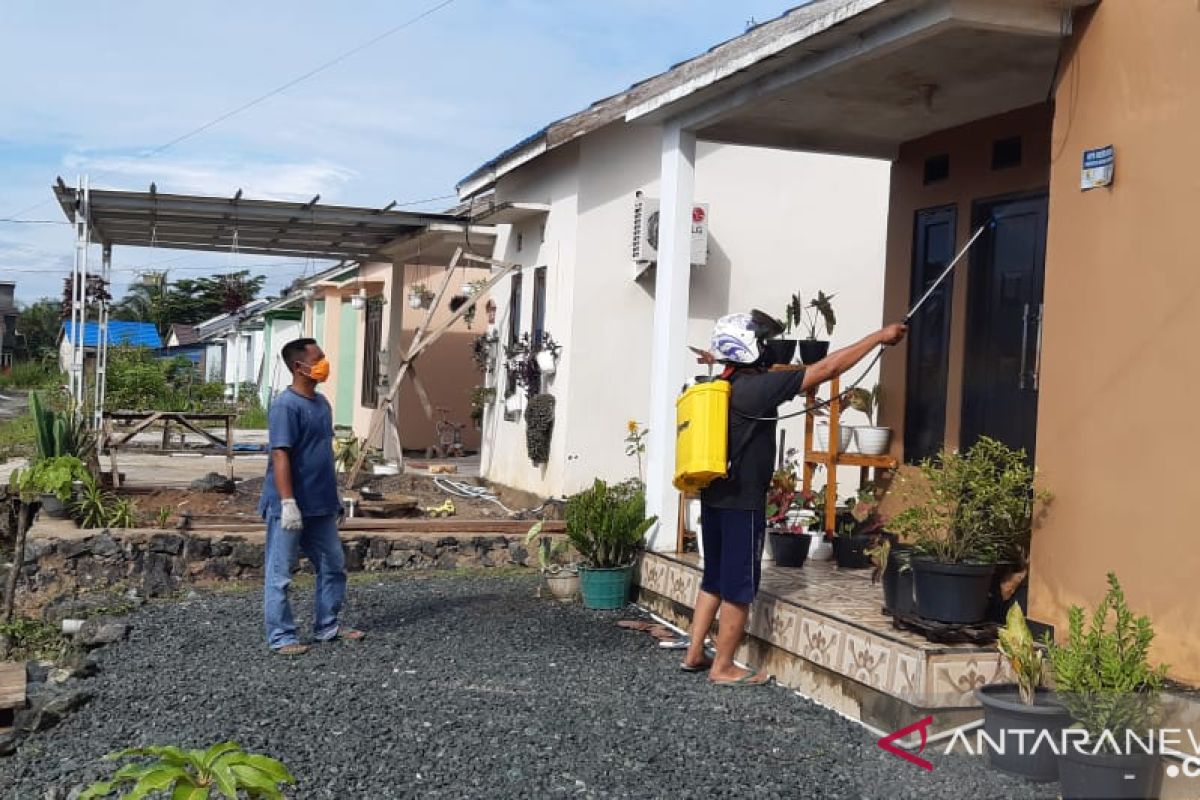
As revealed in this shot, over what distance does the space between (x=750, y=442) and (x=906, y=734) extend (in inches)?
59.3

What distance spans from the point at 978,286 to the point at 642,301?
4.62m

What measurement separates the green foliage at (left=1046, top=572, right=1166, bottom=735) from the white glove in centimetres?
390

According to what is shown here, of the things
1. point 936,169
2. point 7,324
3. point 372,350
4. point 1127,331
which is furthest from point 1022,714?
point 7,324

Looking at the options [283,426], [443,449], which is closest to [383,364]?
[443,449]

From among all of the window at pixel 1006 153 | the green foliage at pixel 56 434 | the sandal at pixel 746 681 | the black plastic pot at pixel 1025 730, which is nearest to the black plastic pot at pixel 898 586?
the sandal at pixel 746 681

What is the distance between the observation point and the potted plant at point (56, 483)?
9727mm

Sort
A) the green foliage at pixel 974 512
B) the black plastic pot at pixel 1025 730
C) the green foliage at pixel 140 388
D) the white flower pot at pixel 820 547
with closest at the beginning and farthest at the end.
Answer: the black plastic pot at pixel 1025 730, the green foliage at pixel 974 512, the white flower pot at pixel 820 547, the green foliage at pixel 140 388

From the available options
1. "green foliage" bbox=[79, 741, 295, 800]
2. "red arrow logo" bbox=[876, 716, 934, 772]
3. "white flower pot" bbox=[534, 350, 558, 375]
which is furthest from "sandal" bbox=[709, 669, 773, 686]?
"white flower pot" bbox=[534, 350, 558, 375]

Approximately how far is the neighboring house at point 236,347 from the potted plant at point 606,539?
23405 millimetres

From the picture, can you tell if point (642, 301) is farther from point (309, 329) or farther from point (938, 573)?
point (309, 329)

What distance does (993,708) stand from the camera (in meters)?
4.54

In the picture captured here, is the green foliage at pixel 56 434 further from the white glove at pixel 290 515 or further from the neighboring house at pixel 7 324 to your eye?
the neighboring house at pixel 7 324

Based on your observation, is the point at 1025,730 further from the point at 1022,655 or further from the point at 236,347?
the point at 236,347

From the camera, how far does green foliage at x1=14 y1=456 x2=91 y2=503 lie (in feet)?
31.9
